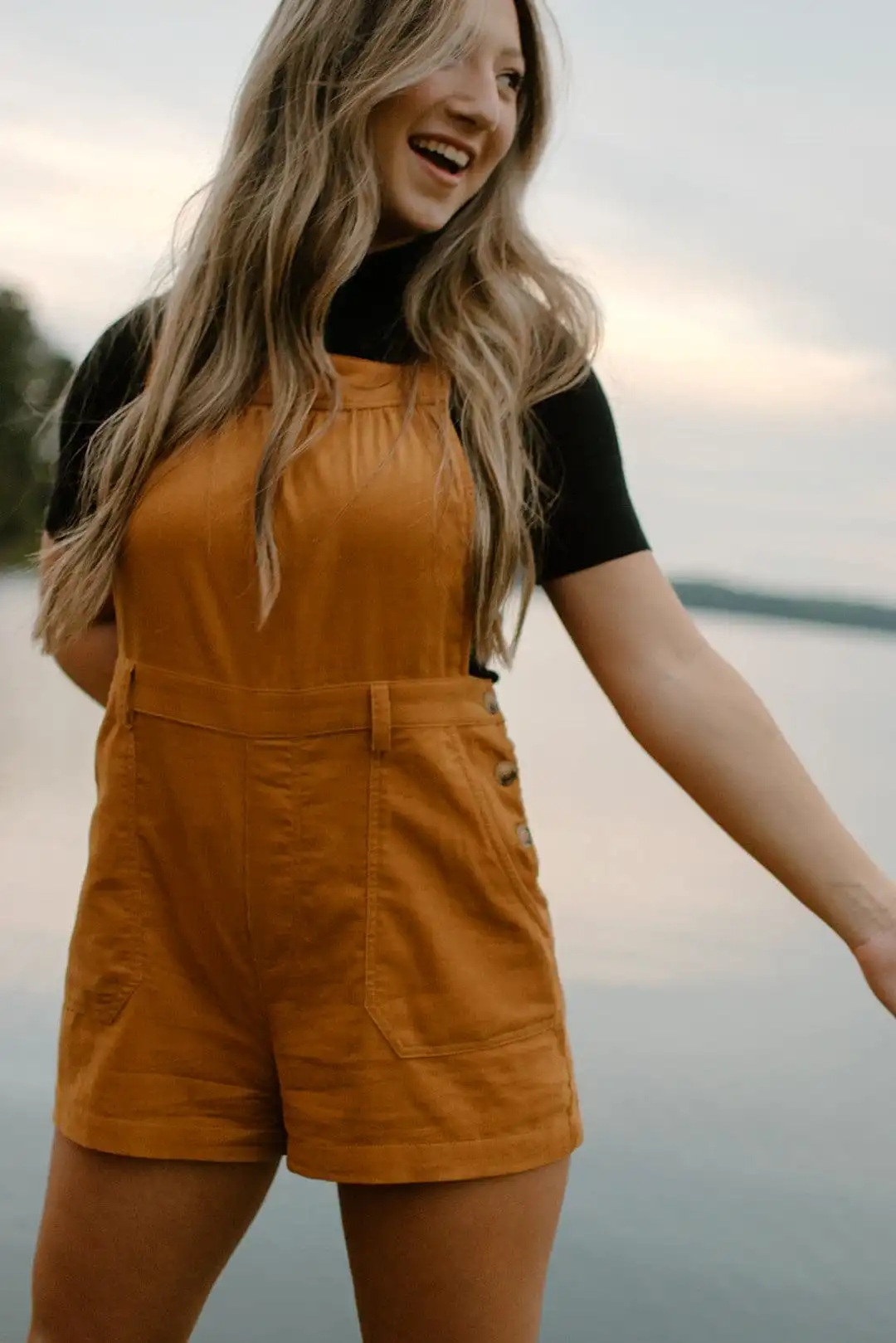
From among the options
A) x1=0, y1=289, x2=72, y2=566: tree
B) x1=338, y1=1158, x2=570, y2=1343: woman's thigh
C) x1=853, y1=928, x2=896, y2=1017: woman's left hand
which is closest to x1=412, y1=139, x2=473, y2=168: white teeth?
x1=853, y1=928, x2=896, y2=1017: woman's left hand

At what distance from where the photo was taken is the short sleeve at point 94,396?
139 centimetres

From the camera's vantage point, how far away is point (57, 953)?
4.55m

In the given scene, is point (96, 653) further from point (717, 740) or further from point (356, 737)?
point (717, 740)

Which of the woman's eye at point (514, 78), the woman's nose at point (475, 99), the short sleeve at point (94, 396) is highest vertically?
the woman's eye at point (514, 78)

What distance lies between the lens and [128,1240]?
49.4 inches

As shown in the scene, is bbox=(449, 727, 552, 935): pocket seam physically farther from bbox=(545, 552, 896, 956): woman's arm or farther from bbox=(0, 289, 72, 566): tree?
bbox=(0, 289, 72, 566): tree

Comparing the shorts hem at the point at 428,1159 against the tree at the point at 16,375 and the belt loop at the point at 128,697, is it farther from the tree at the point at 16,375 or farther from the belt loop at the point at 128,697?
the tree at the point at 16,375

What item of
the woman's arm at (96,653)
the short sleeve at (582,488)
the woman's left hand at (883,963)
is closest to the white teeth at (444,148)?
the short sleeve at (582,488)

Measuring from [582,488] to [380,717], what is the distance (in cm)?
24

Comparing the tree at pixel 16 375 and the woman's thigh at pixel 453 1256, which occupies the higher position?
the woman's thigh at pixel 453 1256

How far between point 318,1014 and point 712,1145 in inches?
103

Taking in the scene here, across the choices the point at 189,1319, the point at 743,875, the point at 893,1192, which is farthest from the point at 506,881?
the point at 743,875

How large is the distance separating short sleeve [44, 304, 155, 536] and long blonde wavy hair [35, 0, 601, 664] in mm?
28

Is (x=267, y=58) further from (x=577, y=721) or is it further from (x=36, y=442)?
(x=577, y=721)
